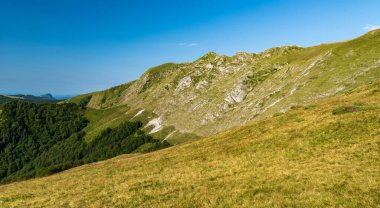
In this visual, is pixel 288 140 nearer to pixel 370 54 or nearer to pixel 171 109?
pixel 370 54

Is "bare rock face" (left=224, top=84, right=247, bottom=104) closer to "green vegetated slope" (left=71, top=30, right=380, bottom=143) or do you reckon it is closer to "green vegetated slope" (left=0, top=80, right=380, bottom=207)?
"green vegetated slope" (left=71, top=30, right=380, bottom=143)

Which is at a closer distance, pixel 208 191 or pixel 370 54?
pixel 208 191

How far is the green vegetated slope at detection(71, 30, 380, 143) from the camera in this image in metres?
72.0

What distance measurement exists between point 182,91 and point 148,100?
109ft

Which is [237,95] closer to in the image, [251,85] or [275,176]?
[251,85]

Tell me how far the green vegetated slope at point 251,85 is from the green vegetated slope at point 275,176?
39292 millimetres

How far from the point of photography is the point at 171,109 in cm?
14662

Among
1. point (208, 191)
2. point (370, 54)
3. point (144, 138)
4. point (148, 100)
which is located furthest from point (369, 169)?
point (148, 100)

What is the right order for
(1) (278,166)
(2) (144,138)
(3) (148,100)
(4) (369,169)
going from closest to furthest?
(4) (369,169) < (1) (278,166) < (2) (144,138) < (3) (148,100)

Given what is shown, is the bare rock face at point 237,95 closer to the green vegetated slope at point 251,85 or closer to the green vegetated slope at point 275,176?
the green vegetated slope at point 251,85

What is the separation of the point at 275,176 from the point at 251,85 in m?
101

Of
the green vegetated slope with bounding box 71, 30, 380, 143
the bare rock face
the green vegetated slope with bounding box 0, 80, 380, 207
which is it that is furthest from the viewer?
the bare rock face

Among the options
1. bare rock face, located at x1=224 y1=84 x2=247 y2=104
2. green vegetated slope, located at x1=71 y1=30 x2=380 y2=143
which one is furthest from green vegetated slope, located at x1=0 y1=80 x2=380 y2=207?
bare rock face, located at x1=224 y1=84 x2=247 y2=104

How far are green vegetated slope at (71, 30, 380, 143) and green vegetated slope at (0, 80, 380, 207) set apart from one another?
3929 cm
